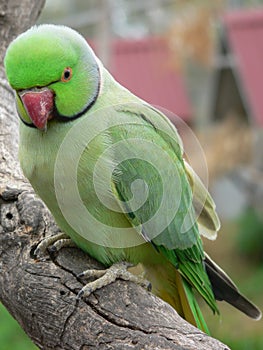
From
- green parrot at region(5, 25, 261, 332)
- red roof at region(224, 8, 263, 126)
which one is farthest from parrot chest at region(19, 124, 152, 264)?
red roof at region(224, 8, 263, 126)

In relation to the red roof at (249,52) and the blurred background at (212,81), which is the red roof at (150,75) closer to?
the blurred background at (212,81)

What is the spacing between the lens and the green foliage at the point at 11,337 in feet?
14.3

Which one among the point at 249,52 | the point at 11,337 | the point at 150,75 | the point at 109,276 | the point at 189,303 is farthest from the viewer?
the point at 150,75

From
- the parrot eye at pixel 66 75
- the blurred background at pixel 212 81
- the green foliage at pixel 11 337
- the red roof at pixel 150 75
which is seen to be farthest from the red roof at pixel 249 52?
the parrot eye at pixel 66 75

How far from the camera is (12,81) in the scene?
1.56 metres

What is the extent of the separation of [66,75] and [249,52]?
16.7 ft

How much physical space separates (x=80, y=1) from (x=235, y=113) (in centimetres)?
347

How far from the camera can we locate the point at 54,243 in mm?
1724

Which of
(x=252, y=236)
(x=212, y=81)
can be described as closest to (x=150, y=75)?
(x=212, y=81)

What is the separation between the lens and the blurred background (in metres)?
5.88

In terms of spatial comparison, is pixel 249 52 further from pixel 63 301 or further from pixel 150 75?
pixel 63 301

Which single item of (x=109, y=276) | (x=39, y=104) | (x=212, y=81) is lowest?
(x=212, y=81)

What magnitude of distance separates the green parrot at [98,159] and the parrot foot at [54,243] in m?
0.02

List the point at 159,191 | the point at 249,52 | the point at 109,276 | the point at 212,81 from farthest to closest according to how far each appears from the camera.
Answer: the point at 212,81 < the point at 249,52 < the point at 159,191 < the point at 109,276
